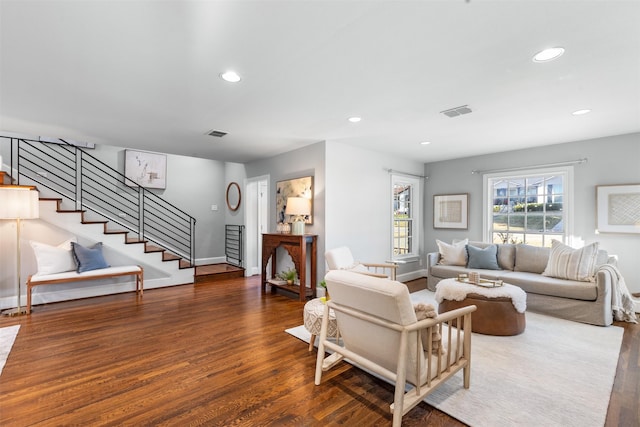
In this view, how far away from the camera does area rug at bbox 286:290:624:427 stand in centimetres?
198

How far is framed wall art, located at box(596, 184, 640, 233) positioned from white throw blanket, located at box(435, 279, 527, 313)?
2155mm

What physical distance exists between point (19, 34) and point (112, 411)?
8.18 ft

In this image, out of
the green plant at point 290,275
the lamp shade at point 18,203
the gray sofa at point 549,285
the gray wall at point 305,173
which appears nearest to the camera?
the gray sofa at point 549,285

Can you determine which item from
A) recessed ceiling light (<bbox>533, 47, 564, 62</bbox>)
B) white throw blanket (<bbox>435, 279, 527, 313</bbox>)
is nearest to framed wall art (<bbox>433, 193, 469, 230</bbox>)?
white throw blanket (<bbox>435, 279, 527, 313</bbox>)

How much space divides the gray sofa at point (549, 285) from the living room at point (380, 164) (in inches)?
31.4

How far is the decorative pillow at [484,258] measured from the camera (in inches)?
191

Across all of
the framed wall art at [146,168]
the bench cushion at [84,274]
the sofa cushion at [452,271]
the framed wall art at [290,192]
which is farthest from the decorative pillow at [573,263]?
the framed wall art at [146,168]

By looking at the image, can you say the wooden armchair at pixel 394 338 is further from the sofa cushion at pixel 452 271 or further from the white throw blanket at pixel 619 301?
the white throw blanket at pixel 619 301

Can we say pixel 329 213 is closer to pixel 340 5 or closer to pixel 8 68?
pixel 340 5

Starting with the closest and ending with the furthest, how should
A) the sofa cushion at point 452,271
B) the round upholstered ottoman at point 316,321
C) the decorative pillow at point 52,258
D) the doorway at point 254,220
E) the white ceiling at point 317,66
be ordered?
the white ceiling at point 317,66 < the round upholstered ottoman at point 316,321 < the decorative pillow at point 52,258 < the sofa cushion at point 452,271 < the doorway at point 254,220

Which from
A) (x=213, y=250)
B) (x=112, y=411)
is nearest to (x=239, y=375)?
(x=112, y=411)

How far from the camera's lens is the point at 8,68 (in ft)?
7.80

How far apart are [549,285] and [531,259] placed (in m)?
0.75

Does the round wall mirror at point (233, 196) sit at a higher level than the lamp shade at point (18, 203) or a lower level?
higher
